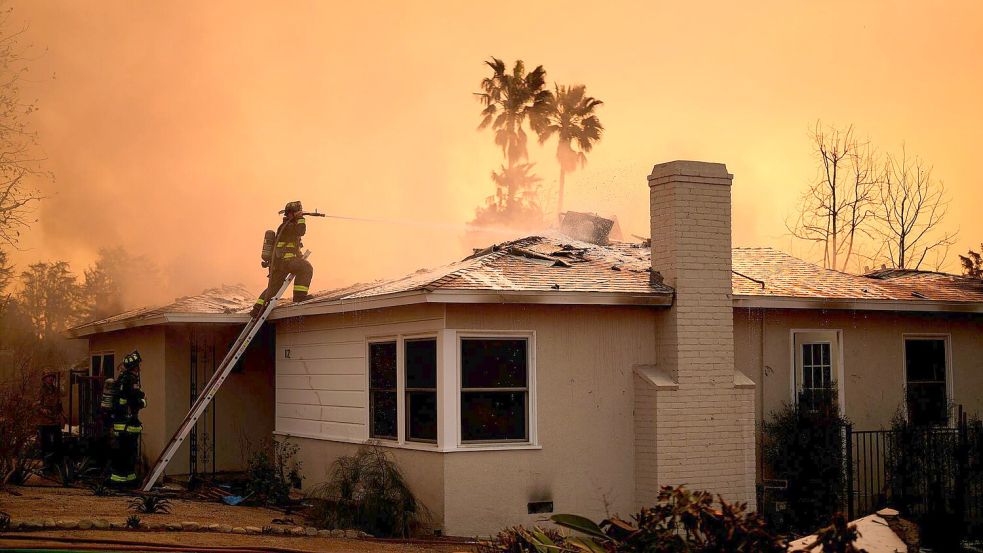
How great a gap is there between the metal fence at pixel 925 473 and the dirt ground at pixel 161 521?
20.4ft

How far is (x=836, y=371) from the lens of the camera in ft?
52.6

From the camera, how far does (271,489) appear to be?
16.4 metres

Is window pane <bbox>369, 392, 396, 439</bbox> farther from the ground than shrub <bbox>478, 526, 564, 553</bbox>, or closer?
farther from the ground

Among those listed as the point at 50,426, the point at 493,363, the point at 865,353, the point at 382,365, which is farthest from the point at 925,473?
the point at 50,426

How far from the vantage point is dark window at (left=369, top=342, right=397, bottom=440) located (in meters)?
14.8

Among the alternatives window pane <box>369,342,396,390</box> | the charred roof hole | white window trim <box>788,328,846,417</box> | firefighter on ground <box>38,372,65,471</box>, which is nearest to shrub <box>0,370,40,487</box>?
firefighter on ground <box>38,372,65,471</box>

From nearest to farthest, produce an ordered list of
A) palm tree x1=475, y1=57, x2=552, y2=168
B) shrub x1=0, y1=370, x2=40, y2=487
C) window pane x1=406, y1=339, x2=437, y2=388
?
window pane x1=406, y1=339, x2=437, y2=388 < shrub x1=0, y1=370, x2=40, y2=487 < palm tree x1=475, y1=57, x2=552, y2=168

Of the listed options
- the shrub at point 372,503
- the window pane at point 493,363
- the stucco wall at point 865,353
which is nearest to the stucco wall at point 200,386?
the shrub at point 372,503

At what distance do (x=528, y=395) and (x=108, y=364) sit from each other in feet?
39.2

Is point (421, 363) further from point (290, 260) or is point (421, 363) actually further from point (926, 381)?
point (926, 381)

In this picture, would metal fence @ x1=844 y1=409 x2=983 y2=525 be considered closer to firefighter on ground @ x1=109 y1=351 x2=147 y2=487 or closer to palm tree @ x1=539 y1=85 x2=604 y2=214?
firefighter on ground @ x1=109 y1=351 x2=147 y2=487

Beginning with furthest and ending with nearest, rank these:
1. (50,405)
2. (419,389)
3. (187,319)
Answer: (50,405), (187,319), (419,389)

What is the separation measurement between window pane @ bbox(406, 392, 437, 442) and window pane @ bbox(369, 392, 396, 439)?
18.5 inches

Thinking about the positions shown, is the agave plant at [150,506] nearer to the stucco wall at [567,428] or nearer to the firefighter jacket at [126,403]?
the firefighter jacket at [126,403]
